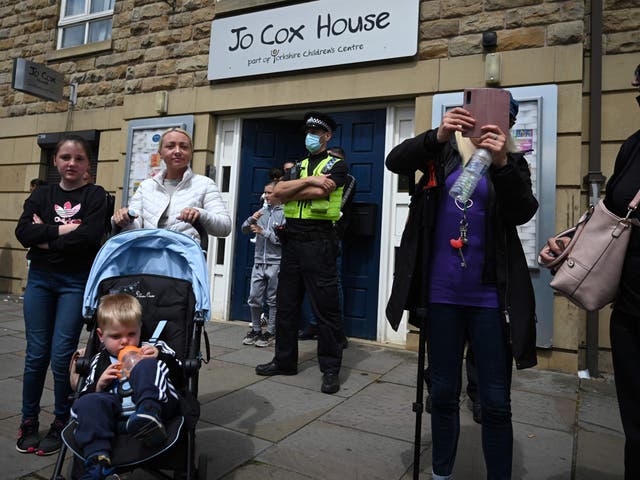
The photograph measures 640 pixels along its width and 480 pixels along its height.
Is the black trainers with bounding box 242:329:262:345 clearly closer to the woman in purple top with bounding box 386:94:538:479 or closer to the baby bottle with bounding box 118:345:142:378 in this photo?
the baby bottle with bounding box 118:345:142:378

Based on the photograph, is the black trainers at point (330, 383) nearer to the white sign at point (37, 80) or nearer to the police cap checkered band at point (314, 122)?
the police cap checkered band at point (314, 122)

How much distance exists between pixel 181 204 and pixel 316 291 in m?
1.42

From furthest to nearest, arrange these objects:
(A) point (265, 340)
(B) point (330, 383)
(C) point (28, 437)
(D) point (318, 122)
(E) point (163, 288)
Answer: (A) point (265, 340)
(D) point (318, 122)
(B) point (330, 383)
(C) point (28, 437)
(E) point (163, 288)

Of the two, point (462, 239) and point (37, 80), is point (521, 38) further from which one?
point (37, 80)

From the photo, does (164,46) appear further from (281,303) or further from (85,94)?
(281,303)

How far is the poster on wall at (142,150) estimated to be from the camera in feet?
23.1

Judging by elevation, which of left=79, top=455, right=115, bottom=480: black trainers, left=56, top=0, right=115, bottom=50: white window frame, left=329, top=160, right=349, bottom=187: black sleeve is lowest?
left=79, top=455, right=115, bottom=480: black trainers

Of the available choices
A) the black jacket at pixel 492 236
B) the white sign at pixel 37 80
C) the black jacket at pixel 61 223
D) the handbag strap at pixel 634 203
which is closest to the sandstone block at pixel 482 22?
the black jacket at pixel 492 236

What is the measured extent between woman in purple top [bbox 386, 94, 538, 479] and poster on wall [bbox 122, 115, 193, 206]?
543cm

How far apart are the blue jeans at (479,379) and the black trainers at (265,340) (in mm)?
3340

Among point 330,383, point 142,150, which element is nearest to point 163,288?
point 330,383

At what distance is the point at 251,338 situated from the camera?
5574 mm

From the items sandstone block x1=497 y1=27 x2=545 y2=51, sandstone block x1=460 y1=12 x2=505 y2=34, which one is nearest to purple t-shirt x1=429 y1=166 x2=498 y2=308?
sandstone block x1=497 y1=27 x2=545 y2=51

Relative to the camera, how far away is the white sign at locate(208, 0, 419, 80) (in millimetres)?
5539
